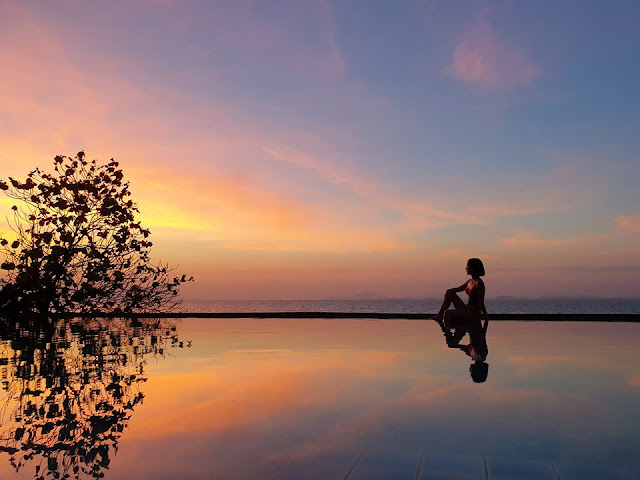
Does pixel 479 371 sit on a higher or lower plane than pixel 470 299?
lower

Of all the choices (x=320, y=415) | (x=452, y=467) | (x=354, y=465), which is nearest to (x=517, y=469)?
(x=452, y=467)

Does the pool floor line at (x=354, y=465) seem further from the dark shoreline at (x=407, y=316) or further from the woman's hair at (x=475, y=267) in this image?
the dark shoreline at (x=407, y=316)

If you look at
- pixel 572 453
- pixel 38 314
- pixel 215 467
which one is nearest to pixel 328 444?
pixel 215 467

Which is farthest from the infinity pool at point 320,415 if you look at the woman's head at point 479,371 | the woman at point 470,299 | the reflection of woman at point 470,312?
the woman at point 470,299

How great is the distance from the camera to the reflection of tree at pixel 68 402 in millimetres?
3666

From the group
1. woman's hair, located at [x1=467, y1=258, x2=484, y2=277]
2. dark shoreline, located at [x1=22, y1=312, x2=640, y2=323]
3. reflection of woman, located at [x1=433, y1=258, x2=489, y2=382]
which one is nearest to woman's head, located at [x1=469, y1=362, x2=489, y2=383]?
reflection of woman, located at [x1=433, y1=258, x2=489, y2=382]

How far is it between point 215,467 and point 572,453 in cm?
243

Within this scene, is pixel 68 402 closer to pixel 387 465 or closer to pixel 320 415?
pixel 320 415

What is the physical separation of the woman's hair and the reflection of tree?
8240 mm

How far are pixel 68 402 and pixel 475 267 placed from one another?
11357 mm

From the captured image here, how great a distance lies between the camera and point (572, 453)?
12.1ft

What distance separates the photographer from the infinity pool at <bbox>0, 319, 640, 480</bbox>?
135 inches

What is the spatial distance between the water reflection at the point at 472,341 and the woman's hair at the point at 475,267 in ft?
4.56

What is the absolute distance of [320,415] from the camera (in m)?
4.93
